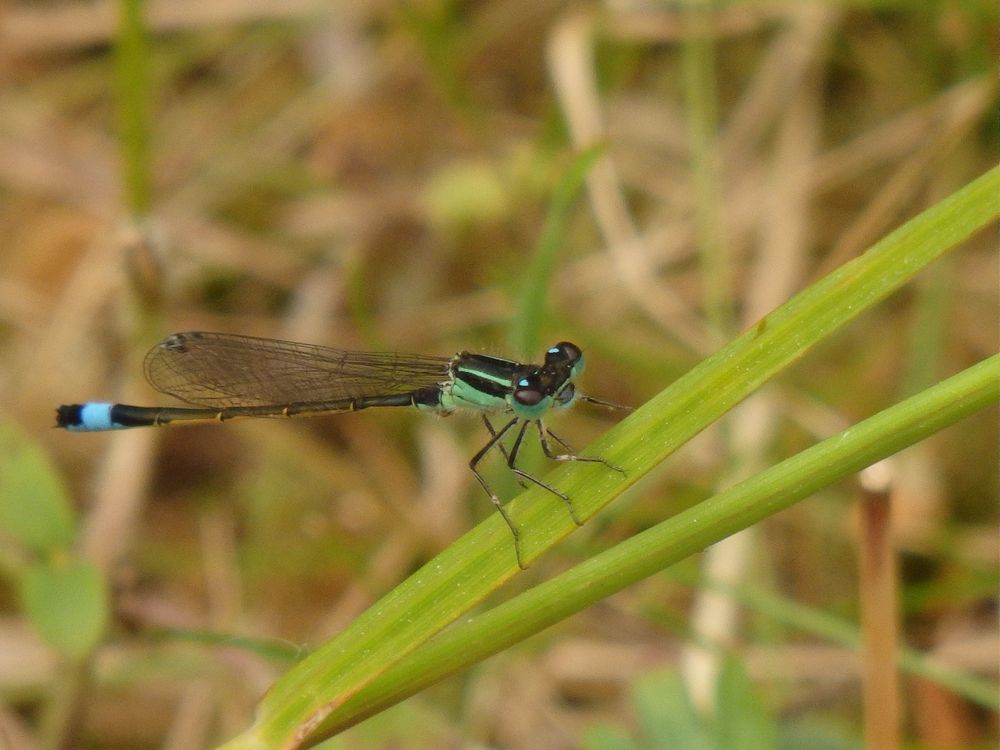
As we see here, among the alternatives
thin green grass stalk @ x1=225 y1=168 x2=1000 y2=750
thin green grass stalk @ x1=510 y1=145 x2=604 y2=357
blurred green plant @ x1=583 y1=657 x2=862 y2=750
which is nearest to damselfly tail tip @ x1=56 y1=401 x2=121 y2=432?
thin green grass stalk @ x1=510 y1=145 x2=604 y2=357

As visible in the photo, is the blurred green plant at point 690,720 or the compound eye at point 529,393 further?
the compound eye at point 529,393

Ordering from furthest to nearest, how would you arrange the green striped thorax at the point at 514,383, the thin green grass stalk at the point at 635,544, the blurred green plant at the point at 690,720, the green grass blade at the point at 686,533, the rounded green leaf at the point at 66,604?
the green striped thorax at the point at 514,383 → the rounded green leaf at the point at 66,604 → the blurred green plant at the point at 690,720 → the thin green grass stalk at the point at 635,544 → the green grass blade at the point at 686,533

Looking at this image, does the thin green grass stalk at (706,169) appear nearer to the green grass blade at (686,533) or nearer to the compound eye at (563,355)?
the compound eye at (563,355)

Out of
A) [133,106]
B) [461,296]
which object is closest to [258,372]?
[133,106]

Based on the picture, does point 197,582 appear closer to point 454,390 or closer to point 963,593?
point 454,390

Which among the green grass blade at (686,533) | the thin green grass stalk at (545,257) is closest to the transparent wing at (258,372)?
the thin green grass stalk at (545,257)

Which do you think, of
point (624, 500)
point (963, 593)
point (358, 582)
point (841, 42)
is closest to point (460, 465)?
point (358, 582)

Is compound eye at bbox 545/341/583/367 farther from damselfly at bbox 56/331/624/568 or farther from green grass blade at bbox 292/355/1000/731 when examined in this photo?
green grass blade at bbox 292/355/1000/731
